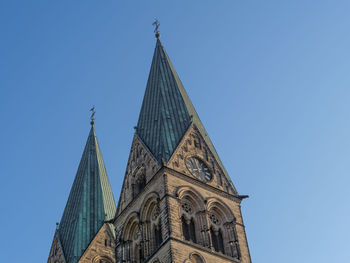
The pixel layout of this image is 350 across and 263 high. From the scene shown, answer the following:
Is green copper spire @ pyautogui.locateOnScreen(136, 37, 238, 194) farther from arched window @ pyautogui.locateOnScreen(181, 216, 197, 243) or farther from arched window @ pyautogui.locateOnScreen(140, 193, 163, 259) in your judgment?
arched window @ pyautogui.locateOnScreen(181, 216, 197, 243)

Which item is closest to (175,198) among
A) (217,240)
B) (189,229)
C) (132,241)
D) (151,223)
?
(189,229)

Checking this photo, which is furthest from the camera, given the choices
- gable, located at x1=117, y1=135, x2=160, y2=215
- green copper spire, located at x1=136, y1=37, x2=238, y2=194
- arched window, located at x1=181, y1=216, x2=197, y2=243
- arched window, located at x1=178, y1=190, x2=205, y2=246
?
green copper spire, located at x1=136, y1=37, x2=238, y2=194

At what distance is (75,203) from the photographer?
4188 centimetres

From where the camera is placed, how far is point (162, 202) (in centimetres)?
3219

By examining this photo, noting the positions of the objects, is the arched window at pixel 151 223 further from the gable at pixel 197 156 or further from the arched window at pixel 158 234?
the gable at pixel 197 156

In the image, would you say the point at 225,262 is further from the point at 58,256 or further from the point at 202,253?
the point at 58,256

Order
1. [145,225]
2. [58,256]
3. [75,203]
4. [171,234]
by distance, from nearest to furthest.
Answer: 1. [171,234]
2. [145,225]
3. [58,256]
4. [75,203]

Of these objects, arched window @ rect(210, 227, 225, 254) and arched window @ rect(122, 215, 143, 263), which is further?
arched window @ rect(122, 215, 143, 263)

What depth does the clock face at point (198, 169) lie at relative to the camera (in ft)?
114

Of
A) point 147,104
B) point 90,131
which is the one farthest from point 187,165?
point 90,131

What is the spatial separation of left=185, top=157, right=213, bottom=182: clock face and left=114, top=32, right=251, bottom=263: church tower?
0.06 meters

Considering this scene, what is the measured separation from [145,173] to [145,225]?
11.0 ft

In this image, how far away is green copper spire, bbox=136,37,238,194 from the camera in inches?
1410

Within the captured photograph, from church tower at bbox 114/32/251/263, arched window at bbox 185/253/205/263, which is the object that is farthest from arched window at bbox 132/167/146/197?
arched window at bbox 185/253/205/263
